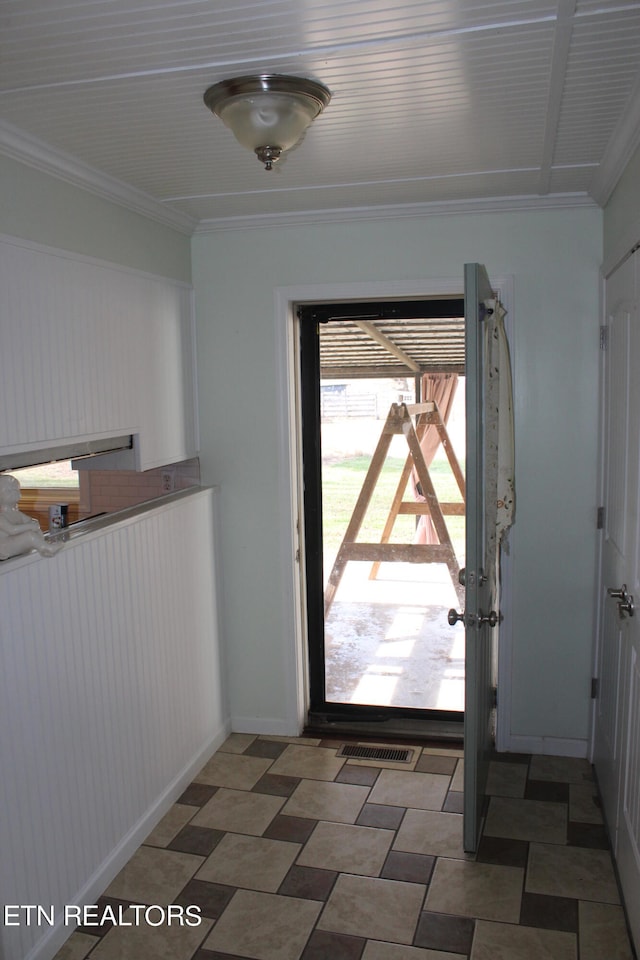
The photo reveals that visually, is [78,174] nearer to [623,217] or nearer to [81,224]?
[81,224]

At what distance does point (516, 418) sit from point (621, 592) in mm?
1055

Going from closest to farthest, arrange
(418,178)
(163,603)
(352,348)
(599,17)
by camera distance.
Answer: (599,17), (418,178), (163,603), (352,348)

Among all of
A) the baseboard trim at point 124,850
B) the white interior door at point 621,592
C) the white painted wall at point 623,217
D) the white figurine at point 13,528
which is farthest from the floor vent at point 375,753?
the white painted wall at point 623,217

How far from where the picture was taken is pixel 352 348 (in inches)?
148

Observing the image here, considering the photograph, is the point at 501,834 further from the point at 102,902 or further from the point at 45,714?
the point at 45,714

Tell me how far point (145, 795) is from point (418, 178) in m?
2.52

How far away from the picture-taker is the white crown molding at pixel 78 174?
228 cm

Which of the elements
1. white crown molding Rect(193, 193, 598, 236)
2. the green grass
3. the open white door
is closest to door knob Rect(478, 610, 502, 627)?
the open white door

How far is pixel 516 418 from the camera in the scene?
3.38m

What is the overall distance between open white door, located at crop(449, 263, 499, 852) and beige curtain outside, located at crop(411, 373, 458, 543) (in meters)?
0.84

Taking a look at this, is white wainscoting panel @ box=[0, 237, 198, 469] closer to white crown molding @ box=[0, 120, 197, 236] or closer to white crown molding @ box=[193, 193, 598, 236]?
white crown molding @ box=[0, 120, 197, 236]

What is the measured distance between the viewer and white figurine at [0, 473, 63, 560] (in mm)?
2174

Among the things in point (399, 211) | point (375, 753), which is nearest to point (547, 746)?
point (375, 753)

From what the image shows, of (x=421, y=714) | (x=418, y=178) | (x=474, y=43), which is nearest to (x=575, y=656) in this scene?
(x=421, y=714)
